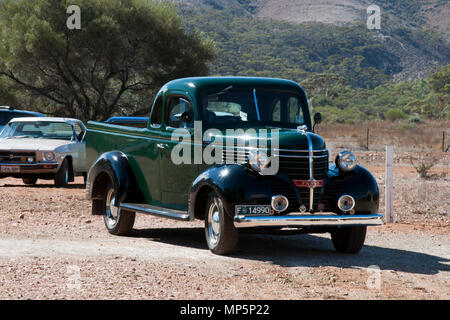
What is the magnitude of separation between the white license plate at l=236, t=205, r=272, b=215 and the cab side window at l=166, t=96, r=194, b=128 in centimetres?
169

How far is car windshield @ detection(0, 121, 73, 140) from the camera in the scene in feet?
61.7

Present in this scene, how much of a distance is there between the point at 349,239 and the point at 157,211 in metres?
2.39

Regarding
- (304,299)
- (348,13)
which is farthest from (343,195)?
(348,13)

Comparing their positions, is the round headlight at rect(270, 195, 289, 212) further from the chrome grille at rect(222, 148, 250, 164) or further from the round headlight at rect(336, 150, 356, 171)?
the round headlight at rect(336, 150, 356, 171)

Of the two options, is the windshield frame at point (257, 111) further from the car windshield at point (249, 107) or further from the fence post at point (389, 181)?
the fence post at point (389, 181)

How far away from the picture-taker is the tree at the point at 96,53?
36.0 meters

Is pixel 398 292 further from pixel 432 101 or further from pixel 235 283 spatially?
pixel 432 101

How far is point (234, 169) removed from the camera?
8.92m

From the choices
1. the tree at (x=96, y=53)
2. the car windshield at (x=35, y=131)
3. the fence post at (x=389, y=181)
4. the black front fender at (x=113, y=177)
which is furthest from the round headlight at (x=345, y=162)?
the tree at (x=96, y=53)

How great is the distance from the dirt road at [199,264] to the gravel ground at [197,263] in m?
0.01

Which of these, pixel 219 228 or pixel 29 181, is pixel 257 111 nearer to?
pixel 219 228

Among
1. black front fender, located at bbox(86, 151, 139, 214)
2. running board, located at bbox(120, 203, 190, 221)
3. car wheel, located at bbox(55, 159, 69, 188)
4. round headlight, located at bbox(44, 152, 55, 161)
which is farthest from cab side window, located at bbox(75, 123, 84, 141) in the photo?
running board, located at bbox(120, 203, 190, 221)

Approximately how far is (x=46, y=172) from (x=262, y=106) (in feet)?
29.6

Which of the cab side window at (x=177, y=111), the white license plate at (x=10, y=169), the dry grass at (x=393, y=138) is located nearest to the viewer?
the cab side window at (x=177, y=111)
